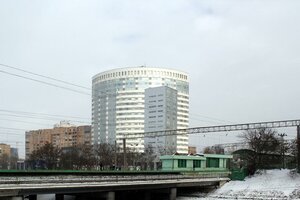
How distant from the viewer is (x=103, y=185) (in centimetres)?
4138

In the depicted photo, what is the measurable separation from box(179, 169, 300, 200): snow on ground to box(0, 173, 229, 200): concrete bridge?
2.46 meters

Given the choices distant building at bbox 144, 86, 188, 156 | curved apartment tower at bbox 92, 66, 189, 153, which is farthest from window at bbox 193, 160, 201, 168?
distant building at bbox 144, 86, 188, 156

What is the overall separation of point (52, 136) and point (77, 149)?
1648 inches

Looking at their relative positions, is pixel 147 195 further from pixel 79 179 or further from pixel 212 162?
pixel 212 162

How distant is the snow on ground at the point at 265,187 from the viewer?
51438 mm

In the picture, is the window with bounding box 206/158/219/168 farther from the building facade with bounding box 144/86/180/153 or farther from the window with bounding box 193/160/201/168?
the building facade with bounding box 144/86/180/153

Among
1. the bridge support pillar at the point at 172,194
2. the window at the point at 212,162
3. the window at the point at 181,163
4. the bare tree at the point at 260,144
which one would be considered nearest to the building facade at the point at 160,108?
the window at the point at 212,162

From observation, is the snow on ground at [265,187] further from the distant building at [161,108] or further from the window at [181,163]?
the distant building at [161,108]

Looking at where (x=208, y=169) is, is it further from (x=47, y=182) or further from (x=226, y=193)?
(x=47, y=182)

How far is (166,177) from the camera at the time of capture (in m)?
51.0

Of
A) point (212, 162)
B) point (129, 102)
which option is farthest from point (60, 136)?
point (212, 162)

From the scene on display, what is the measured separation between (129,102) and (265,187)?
49.5 m

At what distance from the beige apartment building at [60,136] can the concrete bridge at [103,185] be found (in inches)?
3387

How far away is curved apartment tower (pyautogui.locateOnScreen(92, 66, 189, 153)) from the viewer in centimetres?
8506
